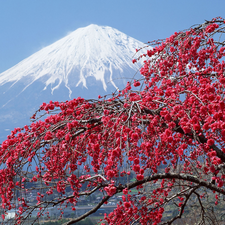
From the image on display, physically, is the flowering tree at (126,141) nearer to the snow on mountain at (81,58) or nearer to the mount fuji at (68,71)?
the mount fuji at (68,71)

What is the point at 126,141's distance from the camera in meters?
2.75

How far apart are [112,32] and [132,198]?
133030mm

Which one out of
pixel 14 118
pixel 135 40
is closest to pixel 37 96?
pixel 14 118

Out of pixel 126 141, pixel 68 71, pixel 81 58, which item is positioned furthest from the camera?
pixel 68 71

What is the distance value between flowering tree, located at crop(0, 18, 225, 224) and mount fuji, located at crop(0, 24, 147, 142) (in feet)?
359

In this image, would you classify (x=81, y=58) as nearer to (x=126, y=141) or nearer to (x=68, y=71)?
(x=68, y=71)

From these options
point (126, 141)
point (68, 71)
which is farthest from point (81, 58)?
point (126, 141)

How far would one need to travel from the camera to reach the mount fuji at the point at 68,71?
123750mm

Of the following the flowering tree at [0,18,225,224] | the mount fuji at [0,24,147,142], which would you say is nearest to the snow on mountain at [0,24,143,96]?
the mount fuji at [0,24,147,142]

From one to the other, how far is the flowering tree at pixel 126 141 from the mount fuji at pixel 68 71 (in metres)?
109

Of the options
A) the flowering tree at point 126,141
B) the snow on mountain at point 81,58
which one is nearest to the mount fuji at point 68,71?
the snow on mountain at point 81,58

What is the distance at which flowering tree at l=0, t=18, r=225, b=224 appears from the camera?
9.81 feet

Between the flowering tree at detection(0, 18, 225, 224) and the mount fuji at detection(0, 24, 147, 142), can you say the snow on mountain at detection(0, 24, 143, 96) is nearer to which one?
the mount fuji at detection(0, 24, 147, 142)

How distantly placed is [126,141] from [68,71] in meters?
146
